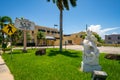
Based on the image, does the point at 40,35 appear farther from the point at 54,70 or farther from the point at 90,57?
the point at 90,57

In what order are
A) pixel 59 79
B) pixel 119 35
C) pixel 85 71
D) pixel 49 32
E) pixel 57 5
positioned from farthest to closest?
pixel 119 35 → pixel 49 32 → pixel 57 5 → pixel 85 71 → pixel 59 79

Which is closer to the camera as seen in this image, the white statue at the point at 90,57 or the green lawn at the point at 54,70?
the green lawn at the point at 54,70

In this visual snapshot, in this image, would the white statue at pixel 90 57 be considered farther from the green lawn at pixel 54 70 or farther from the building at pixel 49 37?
the building at pixel 49 37

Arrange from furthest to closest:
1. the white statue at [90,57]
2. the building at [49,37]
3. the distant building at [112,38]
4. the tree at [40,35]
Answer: the distant building at [112,38]
the building at [49,37]
the tree at [40,35]
the white statue at [90,57]

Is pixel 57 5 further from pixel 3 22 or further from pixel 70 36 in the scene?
pixel 70 36

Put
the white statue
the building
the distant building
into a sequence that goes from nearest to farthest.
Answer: the white statue, the building, the distant building

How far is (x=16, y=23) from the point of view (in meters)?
27.5

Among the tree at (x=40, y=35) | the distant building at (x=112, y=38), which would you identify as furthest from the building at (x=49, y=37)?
the distant building at (x=112, y=38)

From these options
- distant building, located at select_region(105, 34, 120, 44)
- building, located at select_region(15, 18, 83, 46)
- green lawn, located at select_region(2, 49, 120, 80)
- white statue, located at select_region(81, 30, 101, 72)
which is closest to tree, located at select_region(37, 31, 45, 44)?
building, located at select_region(15, 18, 83, 46)

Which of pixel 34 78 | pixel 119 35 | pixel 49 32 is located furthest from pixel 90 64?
pixel 119 35

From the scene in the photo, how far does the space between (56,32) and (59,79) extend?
72.4 metres

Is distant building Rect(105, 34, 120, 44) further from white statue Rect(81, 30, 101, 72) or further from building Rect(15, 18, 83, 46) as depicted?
white statue Rect(81, 30, 101, 72)

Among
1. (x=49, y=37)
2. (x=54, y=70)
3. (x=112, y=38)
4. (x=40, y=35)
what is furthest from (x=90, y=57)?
(x=112, y=38)

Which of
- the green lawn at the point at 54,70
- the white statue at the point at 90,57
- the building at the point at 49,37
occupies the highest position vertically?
the building at the point at 49,37
